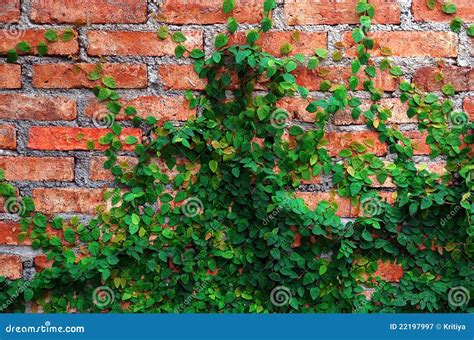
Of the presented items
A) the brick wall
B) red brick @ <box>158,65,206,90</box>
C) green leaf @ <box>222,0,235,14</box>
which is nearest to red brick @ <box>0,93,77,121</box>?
the brick wall

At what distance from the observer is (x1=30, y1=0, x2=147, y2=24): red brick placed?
58.1 inches

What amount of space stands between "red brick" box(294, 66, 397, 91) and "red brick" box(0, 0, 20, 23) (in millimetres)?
777

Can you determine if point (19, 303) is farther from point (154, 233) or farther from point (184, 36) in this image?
point (184, 36)

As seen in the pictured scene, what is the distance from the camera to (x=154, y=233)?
151 cm

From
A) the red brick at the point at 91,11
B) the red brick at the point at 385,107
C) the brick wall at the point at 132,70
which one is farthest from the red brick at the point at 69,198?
the red brick at the point at 385,107

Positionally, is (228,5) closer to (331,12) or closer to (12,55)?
(331,12)

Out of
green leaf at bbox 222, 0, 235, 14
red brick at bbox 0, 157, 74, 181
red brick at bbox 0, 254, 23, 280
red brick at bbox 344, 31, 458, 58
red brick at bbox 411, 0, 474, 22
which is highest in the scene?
red brick at bbox 411, 0, 474, 22

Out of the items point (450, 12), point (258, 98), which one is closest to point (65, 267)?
point (258, 98)

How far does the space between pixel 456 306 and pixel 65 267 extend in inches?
42.8

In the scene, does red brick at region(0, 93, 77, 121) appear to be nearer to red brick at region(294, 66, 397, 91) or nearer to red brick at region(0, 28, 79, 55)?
red brick at region(0, 28, 79, 55)

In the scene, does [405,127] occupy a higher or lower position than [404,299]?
higher

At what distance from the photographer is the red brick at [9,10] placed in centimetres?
Result: 147

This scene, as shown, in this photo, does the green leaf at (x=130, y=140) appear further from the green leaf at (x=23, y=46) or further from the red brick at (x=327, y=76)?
the red brick at (x=327, y=76)

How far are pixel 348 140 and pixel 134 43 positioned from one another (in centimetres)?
65
